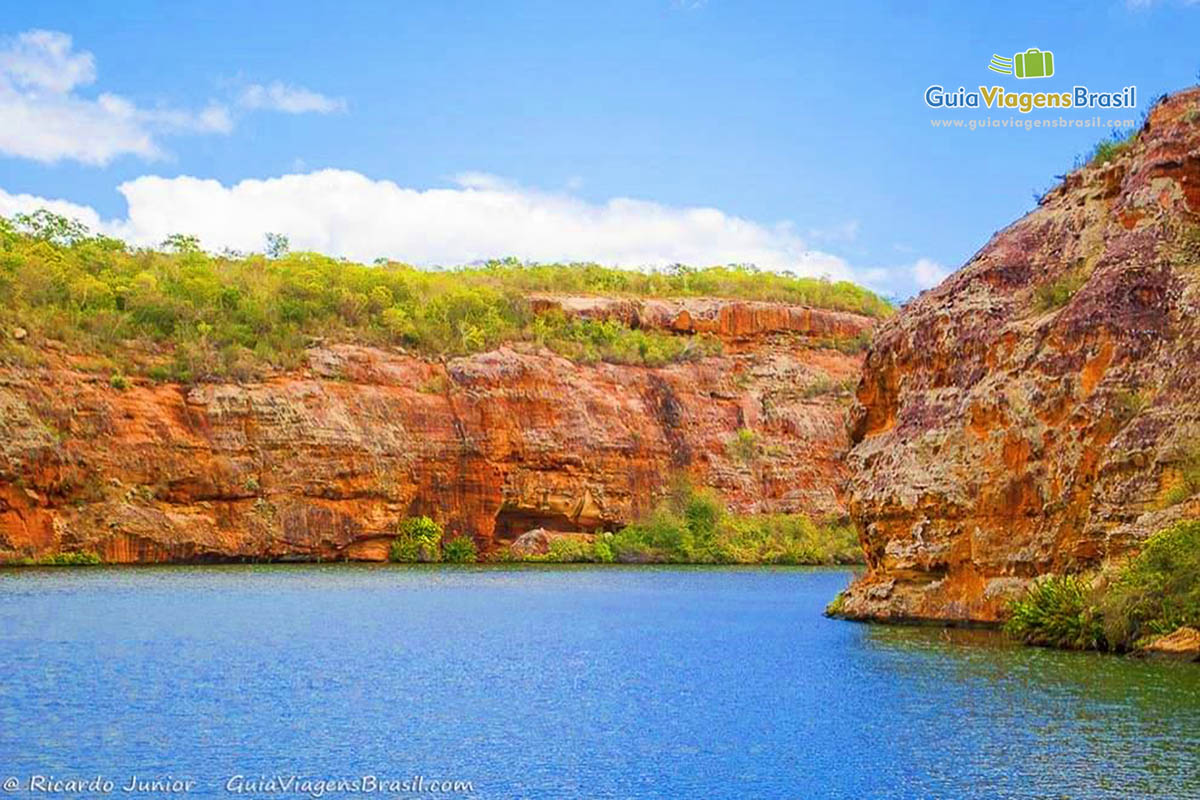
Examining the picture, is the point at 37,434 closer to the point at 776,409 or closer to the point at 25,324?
the point at 25,324

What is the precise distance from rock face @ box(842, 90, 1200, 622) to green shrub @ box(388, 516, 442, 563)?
1594 inches

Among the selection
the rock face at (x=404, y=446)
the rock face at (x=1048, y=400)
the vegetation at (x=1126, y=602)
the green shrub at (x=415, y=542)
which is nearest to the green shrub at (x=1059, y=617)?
the vegetation at (x=1126, y=602)

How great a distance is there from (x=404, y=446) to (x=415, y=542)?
204 inches

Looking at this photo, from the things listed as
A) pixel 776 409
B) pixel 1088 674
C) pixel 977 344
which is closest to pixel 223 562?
pixel 776 409

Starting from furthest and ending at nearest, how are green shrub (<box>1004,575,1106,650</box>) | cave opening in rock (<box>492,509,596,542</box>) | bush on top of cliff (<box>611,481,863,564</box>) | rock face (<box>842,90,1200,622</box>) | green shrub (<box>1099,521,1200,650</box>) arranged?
1. bush on top of cliff (<box>611,481,863,564</box>)
2. cave opening in rock (<box>492,509,596,542</box>)
3. rock face (<box>842,90,1200,622</box>)
4. green shrub (<box>1004,575,1106,650</box>)
5. green shrub (<box>1099,521,1200,650</box>)

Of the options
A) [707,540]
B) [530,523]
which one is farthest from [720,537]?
[530,523]

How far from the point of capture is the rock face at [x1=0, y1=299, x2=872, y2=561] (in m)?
67.2

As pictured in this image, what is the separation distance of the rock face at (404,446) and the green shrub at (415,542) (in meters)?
0.83

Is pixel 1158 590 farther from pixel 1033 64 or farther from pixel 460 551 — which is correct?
pixel 460 551

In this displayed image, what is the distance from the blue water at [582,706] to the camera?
17797mm

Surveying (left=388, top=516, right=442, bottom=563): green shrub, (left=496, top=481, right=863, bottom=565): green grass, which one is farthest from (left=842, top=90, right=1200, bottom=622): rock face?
(left=496, top=481, right=863, bottom=565): green grass

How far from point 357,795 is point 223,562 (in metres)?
55.8

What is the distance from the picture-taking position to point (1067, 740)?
19.8 m

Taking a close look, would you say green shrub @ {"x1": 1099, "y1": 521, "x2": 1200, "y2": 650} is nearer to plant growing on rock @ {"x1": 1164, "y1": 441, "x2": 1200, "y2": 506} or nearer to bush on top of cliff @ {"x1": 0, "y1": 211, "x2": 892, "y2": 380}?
plant growing on rock @ {"x1": 1164, "y1": 441, "x2": 1200, "y2": 506}
